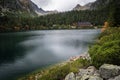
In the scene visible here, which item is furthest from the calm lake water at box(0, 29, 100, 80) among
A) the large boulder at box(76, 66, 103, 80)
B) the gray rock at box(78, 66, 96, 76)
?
the large boulder at box(76, 66, 103, 80)

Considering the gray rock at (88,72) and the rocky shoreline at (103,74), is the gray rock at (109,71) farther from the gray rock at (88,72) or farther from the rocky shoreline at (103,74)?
the gray rock at (88,72)

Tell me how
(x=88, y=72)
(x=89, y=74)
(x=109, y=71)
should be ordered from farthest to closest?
1. (x=88, y=72)
2. (x=89, y=74)
3. (x=109, y=71)

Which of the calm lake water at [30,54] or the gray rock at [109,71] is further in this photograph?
the calm lake water at [30,54]

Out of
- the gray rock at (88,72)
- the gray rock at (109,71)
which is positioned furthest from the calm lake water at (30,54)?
the gray rock at (109,71)

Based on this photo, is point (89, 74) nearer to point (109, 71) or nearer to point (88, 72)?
point (88, 72)

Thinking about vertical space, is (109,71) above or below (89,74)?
above

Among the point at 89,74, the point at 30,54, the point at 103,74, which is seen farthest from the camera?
the point at 30,54

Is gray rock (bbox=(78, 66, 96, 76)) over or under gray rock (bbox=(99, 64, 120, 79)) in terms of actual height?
under

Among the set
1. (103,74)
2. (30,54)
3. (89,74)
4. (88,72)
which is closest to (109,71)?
(103,74)

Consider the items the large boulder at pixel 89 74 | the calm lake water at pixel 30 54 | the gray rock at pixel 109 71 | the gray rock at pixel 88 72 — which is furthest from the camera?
the calm lake water at pixel 30 54

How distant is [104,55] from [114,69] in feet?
9.35

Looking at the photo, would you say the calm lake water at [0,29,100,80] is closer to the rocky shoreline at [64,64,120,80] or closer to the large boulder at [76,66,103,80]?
the large boulder at [76,66,103,80]

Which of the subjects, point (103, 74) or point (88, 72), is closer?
point (103, 74)

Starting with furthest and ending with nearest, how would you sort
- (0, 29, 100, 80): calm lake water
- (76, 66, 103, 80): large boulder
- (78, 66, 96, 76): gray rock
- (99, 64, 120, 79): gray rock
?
(0, 29, 100, 80): calm lake water < (78, 66, 96, 76): gray rock < (76, 66, 103, 80): large boulder < (99, 64, 120, 79): gray rock
